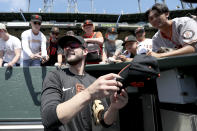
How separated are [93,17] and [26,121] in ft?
72.4

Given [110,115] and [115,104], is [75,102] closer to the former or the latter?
[115,104]

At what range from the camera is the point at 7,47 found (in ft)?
12.4

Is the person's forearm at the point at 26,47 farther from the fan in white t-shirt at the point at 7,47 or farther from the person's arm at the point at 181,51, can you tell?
the person's arm at the point at 181,51

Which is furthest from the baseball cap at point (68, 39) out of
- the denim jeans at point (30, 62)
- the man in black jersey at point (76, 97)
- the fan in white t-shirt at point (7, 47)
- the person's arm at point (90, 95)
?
the fan in white t-shirt at point (7, 47)

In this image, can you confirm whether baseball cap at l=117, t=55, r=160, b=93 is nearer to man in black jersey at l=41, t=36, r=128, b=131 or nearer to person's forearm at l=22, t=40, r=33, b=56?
man in black jersey at l=41, t=36, r=128, b=131

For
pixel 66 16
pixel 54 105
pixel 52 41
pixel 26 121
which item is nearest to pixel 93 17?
pixel 66 16

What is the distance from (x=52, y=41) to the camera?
4246 millimetres

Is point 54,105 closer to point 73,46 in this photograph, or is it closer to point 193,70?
point 73,46

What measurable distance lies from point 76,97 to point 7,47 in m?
3.33

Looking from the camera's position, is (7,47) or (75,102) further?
(7,47)

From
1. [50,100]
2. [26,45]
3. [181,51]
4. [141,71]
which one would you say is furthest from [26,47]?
[141,71]

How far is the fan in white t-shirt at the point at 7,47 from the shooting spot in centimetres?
373

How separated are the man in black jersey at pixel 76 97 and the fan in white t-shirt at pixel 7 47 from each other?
2.06m

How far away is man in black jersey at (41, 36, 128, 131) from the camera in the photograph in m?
1.04
